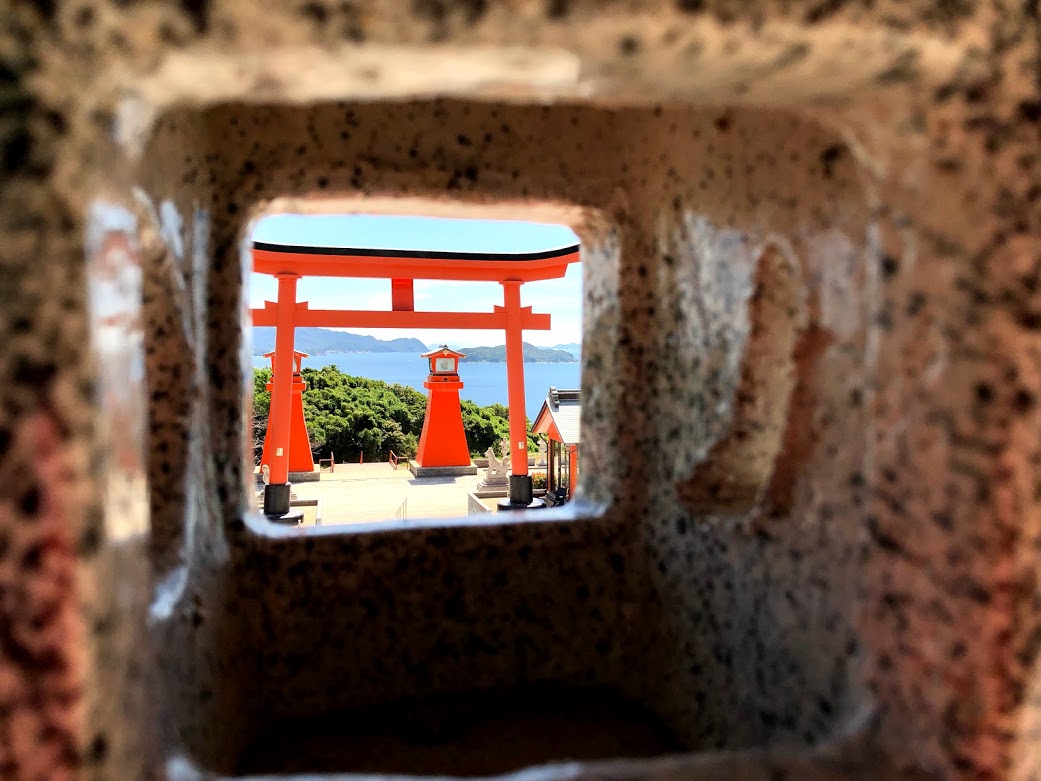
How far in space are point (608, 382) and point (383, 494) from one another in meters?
5.16

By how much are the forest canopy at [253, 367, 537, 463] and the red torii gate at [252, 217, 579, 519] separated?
273 centimetres

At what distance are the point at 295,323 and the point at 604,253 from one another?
3537mm

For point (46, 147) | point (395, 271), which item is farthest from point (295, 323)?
point (46, 147)

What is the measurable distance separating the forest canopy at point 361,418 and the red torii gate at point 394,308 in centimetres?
273

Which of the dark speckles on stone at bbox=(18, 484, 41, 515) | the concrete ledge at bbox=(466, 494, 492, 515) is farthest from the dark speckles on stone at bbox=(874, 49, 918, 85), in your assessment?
the concrete ledge at bbox=(466, 494, 492, 515)

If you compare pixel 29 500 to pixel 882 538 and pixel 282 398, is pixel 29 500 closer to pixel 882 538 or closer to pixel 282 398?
pixel 882 538

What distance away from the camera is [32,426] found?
34 cm

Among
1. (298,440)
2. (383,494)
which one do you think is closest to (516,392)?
(383,494)

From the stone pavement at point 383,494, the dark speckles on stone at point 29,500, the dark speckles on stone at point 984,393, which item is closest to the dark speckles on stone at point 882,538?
the dark speckles on stone at point 984,393

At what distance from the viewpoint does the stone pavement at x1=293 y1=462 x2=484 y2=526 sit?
5414mm

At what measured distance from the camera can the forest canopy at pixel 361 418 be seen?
7.77 metres

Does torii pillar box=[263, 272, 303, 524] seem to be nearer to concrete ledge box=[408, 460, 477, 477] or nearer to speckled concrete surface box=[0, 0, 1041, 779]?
concrete ledge box=[408, 460, 477, 477]

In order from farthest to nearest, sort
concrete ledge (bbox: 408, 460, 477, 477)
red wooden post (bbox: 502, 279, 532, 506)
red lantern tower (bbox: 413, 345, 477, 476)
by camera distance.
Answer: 1. concrete ledge (bbox: 408, 460, 477, 477)
2. red lantern tower (bbox: 413, 345, 477, 476)
3. red wooden post (bbox: 502, 279, 532, 506)

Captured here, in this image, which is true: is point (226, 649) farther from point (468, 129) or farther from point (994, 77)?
point (994, 77)
